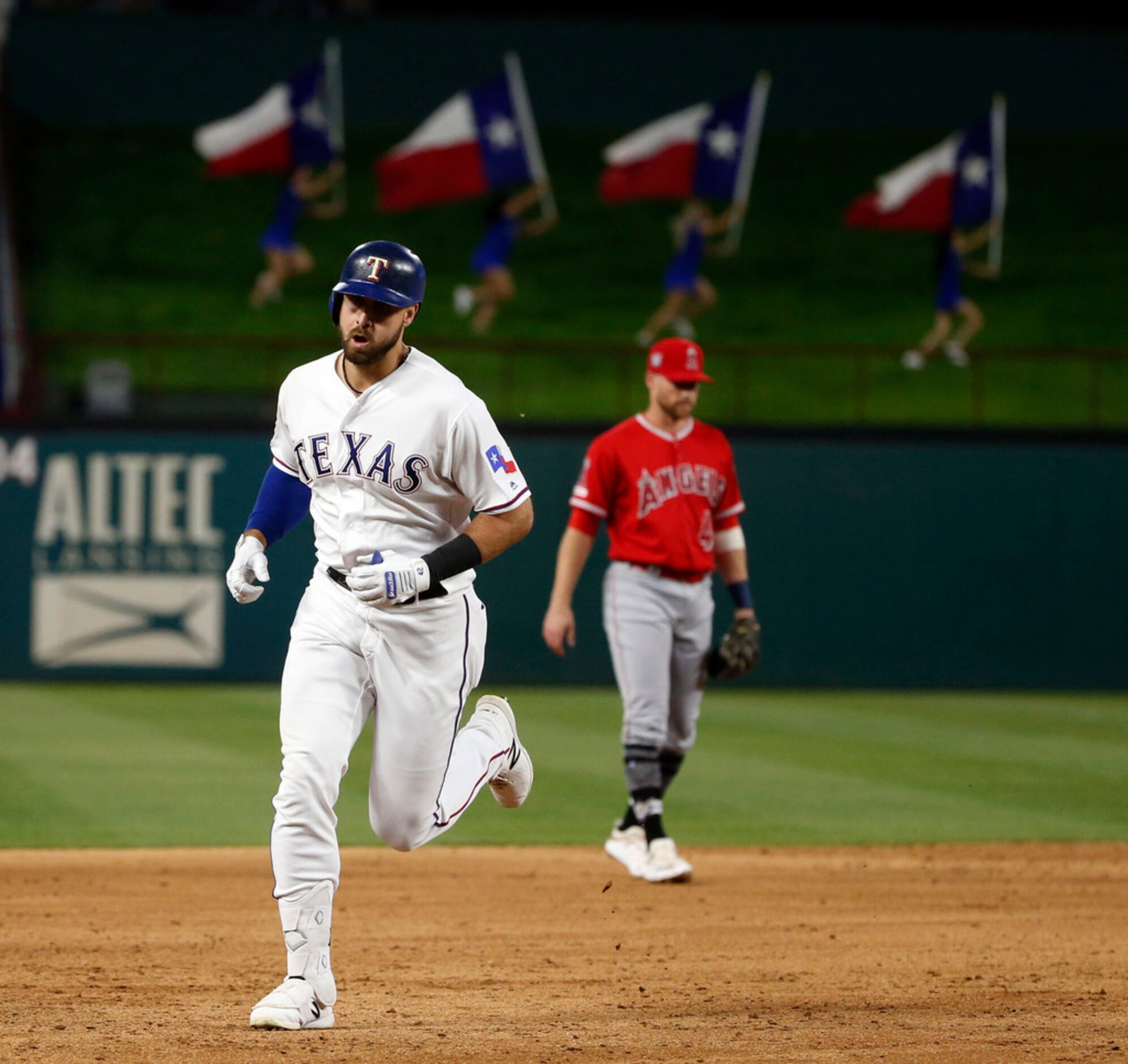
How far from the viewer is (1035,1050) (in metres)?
5.27

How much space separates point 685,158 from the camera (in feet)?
75.7

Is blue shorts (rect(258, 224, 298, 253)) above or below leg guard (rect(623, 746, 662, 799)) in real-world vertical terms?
above

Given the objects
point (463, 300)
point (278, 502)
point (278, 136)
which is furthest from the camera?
point (463, 300)

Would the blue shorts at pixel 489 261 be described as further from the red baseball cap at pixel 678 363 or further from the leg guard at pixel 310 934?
the leg guard at pixel 310 934

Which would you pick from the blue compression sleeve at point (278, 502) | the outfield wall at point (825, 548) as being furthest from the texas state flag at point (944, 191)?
the blue compression sleeve at point (278, 502)

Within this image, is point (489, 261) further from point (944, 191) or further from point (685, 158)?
point (944, 191)

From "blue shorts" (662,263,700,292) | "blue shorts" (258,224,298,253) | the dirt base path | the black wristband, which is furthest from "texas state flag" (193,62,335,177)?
the black wristband

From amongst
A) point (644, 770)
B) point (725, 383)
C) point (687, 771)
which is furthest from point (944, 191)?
point (644, 770)

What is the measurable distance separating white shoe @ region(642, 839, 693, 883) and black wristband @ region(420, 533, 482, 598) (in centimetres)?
307

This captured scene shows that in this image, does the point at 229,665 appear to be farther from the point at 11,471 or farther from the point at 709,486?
the point at 709,486

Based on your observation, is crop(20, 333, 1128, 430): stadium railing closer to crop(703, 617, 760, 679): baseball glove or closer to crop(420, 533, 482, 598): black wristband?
crop(703, 617, 760, 679): baseball glove

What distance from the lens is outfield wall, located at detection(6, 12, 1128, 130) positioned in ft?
98.5

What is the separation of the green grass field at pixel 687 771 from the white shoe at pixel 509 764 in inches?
117

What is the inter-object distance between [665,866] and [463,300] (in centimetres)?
1871
